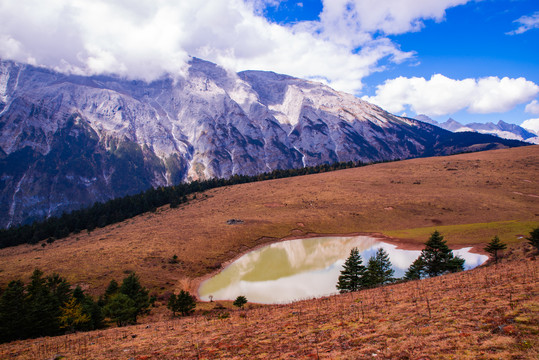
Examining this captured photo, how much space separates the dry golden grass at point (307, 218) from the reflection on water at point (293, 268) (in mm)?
4715

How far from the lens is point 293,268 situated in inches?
2025

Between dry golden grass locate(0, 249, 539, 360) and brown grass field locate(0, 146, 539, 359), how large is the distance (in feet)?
0.27

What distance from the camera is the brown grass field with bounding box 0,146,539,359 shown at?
12250mm

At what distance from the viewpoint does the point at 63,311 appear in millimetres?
28047

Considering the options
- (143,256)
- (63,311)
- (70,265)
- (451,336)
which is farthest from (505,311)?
(70,265)

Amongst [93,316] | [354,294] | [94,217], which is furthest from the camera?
[94,217]

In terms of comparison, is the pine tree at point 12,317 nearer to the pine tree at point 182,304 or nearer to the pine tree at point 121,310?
the pine tree at point 121,310

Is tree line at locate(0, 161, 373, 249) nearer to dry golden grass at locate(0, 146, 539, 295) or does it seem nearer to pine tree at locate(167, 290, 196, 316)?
dry golden grass at locate(0, 146, 539, 295)

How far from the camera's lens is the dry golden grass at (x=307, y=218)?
52.3 m

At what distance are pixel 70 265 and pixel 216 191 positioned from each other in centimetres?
8183

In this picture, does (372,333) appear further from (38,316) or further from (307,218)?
(307,218)

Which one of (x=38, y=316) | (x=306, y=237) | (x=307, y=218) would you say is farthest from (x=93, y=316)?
(x=307, y=218)

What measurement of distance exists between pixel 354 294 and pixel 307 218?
5545 cm

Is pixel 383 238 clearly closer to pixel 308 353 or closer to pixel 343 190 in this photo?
pixel 343 190
